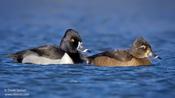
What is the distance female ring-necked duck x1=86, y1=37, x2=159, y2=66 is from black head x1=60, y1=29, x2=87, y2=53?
36cm

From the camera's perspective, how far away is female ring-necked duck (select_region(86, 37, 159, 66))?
1727 centimetres

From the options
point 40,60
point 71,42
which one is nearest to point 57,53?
point 40,60

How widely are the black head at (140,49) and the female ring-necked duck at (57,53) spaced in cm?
108

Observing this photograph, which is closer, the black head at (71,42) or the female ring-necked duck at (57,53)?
the female ring-necked duck at (57,53)

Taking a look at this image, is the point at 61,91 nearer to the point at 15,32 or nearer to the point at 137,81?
the point at 137,81

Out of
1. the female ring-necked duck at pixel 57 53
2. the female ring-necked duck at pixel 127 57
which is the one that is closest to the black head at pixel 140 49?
the female ring-necked duck at pixel 127 57

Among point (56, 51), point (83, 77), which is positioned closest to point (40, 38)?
point (56, 51)

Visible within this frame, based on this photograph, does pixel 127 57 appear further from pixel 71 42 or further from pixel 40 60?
pixel 40 60

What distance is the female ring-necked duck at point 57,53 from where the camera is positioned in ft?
56.4

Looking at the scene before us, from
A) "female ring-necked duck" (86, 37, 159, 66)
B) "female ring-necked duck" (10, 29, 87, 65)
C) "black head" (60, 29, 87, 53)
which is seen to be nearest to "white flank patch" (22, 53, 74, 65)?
"female ring-necked duck" (10, 29, 87, 65)

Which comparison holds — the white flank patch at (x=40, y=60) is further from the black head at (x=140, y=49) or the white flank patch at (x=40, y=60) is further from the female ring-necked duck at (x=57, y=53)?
the black head at (x=140, y=49)

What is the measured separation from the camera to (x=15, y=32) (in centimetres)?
2645

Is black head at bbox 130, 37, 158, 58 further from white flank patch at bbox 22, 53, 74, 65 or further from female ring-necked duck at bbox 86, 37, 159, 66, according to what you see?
white flank patch at bbox 22, 53, 74, 65

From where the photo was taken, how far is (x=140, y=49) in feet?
58.3
